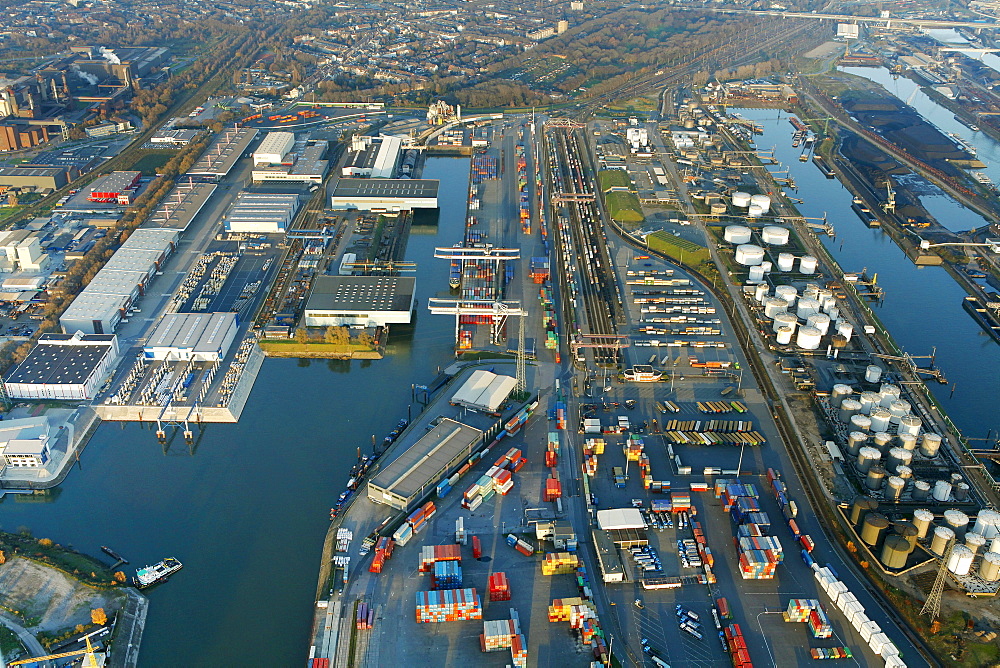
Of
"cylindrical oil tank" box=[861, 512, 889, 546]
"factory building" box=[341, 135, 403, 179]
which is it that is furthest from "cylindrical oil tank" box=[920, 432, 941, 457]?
"factory building" box=[341, 135, 403, 179]

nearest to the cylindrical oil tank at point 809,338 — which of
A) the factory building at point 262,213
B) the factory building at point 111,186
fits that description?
the factory building at point 262,213

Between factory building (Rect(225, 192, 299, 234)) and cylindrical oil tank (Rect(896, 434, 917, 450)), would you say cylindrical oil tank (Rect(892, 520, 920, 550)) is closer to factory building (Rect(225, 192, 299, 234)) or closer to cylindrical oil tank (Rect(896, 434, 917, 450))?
cylindrical oil tank (Rect(896, 434, 917, 450))

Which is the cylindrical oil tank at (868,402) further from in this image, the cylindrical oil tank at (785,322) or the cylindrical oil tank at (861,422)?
the cylindrical oil tank at (785,322)

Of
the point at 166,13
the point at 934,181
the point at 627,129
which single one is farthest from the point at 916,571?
the point at 166,13

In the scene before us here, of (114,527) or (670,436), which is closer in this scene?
(114,527)

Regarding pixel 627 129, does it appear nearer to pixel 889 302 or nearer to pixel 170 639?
pixel 889 302

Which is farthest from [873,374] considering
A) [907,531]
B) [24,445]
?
[24,445]

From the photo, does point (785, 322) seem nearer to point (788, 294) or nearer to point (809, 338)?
point (809, 338)
